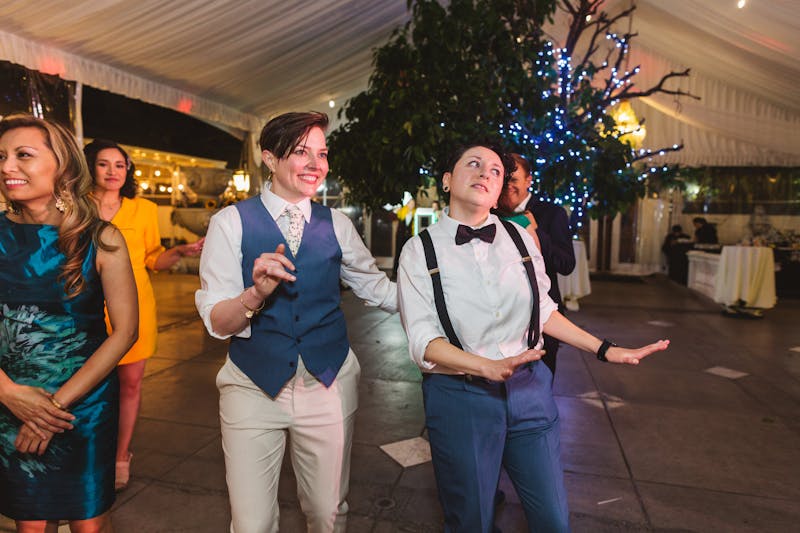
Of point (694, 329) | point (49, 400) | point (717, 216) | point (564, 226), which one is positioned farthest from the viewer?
point (717, 216)

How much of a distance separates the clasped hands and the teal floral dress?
5 cm

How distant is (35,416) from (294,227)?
0.95m

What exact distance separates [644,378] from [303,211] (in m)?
4.09

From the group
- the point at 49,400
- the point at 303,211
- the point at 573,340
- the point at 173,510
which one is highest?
the point at 303,211

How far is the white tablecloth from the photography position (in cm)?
772

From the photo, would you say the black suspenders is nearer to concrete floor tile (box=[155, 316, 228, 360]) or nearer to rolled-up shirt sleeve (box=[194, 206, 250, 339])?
rolled-up shirt sleeve (box=[194, 206, 250, 339])

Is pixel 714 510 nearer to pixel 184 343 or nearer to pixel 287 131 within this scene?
pixel 287 131

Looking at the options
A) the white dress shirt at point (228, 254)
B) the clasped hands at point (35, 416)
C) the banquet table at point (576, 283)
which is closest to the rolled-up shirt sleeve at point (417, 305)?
the white dress shirt at point (228, 254)

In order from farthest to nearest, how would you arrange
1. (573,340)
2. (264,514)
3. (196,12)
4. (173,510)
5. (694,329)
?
(694,329) → (196,12) → (173,510) → (573,340) → (264,514)

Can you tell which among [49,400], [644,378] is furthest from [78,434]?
[644,378]

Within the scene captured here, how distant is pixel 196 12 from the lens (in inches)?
201

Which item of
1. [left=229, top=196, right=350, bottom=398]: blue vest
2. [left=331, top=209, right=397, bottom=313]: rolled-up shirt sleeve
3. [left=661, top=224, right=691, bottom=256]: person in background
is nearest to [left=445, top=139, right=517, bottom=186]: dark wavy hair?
[left=331, top=209, right=397, bottom=313]: rolled-up shirt sleeve

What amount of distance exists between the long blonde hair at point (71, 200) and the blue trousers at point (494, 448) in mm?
1208

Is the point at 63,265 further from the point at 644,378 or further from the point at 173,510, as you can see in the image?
the point at 644,378
